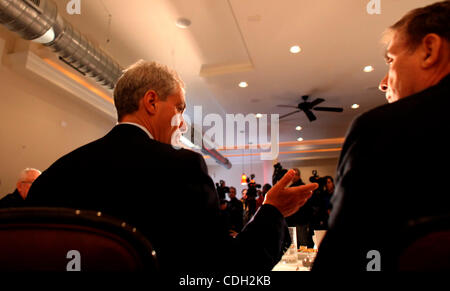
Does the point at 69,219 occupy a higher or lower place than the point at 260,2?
lower

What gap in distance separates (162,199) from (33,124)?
174 inches

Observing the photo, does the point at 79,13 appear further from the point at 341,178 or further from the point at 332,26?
the point at 341,178

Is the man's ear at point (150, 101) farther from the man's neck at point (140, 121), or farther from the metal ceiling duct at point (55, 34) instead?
the metal ceiling duct at point (55, 34)

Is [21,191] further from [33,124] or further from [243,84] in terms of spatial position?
[243,84]

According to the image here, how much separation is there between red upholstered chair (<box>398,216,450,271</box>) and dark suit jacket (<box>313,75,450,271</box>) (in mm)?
51

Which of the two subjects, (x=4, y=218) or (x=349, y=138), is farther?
(x=349, y=138)

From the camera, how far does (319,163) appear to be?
11.0 metres

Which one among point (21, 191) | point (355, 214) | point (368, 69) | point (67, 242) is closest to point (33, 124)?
point (21, 191)

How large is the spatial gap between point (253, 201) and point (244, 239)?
408 cm

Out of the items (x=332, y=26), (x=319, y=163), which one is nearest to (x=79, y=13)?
(x=332, y=26)

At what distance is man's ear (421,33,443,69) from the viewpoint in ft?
2.38

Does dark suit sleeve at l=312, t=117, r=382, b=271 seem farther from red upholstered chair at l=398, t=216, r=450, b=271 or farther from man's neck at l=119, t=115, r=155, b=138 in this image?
man's neck at l=119, t=115, r=155, b=138

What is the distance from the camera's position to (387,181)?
1.49 ft
